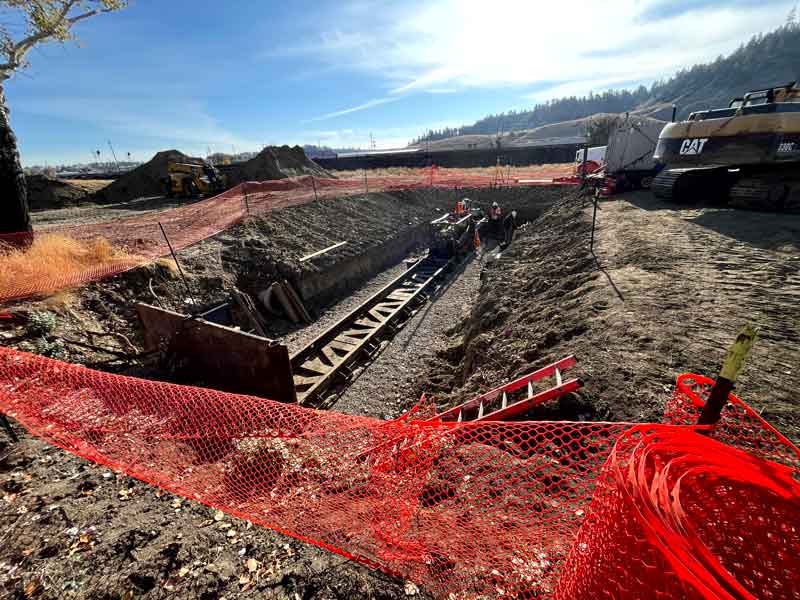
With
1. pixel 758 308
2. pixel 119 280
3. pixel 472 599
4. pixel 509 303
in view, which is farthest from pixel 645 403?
pixel 119 280

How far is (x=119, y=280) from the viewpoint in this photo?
8180 mm

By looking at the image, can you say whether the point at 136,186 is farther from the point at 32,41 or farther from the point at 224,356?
the point at 224,356

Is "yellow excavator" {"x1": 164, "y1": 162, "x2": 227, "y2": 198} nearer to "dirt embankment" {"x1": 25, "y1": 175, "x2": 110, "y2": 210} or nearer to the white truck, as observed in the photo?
"dirt embankment" {"x1": 25, "y1": 175, "x2": 110, "y2": 210}

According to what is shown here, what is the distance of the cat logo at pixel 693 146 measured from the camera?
9.34 metres

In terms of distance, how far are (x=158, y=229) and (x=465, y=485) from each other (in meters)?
12.2

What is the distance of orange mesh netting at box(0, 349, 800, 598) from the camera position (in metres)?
1.57

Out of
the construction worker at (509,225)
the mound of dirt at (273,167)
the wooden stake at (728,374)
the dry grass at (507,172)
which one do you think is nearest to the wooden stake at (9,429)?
the wooden stake at (728,374)

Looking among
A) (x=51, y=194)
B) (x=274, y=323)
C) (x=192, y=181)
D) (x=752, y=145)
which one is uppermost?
(x=51, y=194)

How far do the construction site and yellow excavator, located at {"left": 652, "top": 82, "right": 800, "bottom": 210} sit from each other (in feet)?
0.17

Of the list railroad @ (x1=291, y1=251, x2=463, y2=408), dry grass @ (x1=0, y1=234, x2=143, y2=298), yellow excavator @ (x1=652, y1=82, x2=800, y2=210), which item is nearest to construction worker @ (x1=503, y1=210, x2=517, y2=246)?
railroad @ (x1=291, y1=251, x2=463, y2=408)

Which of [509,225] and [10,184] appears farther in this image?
[509,225]

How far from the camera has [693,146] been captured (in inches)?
376

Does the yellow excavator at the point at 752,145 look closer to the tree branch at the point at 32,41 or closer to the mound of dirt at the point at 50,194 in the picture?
the tree branch at the point at 32,41

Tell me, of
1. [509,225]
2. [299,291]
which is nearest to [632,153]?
[509,225]
